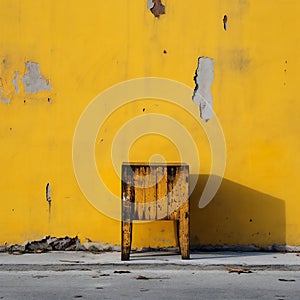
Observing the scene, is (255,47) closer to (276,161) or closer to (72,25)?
(276,161)

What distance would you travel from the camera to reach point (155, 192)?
5.82 metres

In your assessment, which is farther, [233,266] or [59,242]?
[59,242]

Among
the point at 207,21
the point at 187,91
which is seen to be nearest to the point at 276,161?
the point at 187,91

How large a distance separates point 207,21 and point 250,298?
10.8 feet

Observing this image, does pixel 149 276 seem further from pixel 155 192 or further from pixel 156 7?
pixel 156 7

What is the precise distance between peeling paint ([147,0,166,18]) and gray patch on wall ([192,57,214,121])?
648 millimetres

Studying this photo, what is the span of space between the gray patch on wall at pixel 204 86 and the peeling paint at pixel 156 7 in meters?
0.65

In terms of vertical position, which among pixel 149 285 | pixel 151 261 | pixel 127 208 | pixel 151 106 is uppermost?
pixel 151 106

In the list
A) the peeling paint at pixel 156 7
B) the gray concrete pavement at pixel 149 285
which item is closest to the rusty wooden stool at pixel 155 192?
the gray concrete pavement at pixel 149 285

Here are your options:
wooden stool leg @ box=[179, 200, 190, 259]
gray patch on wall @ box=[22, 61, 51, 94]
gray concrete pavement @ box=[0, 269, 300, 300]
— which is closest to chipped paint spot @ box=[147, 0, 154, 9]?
gray patch on wall @ box=[22, 61, 51, 94]

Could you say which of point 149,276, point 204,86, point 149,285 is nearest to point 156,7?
point 204,86

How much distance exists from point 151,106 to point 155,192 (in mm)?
1225

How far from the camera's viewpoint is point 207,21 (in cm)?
674

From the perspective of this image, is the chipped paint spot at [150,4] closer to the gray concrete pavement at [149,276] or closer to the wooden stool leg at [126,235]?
the wooden stool leg at [126,235]
